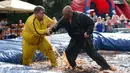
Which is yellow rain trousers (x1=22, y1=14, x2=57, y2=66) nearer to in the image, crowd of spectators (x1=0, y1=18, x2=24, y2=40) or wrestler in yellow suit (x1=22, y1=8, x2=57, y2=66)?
wrestler in yellow suit (x1=22, y1=8, x2=57, y2=66)

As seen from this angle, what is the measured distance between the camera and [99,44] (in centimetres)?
1241

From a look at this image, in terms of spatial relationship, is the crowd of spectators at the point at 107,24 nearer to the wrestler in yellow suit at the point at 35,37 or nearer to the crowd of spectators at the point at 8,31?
the crowd of spectators at the point at 8,31

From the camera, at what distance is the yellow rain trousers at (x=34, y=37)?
25.4 ft

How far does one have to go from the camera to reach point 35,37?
7.94 meters

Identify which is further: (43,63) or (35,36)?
(43,63)

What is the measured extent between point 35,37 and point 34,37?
25mm

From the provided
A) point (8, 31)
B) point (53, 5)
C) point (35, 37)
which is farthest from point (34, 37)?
point (53, 5)

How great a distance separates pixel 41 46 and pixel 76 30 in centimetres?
101

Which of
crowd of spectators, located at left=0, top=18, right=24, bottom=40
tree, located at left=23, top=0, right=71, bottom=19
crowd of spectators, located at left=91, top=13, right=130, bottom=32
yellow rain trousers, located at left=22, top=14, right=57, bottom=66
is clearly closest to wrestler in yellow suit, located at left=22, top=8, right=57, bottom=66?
yellow rain trousers, located at left=22, top=14, right=57, bottom=66

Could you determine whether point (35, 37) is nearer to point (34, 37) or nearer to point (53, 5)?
point (34, 37)

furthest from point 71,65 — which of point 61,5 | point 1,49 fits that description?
point 61,5

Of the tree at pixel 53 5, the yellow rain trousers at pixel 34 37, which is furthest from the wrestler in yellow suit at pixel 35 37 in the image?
the tree at pixel 53 5

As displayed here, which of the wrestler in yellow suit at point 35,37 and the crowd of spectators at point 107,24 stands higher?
the wrestler in yellow suit at point 35,37

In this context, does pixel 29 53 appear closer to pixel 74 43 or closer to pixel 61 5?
pixel 74 43
